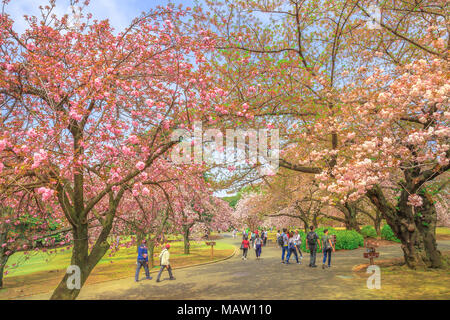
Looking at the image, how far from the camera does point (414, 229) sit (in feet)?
39.4

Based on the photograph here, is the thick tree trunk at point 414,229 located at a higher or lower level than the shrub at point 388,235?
higher

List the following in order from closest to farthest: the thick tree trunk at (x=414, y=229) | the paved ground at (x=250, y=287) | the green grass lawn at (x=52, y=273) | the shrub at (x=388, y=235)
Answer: the paved ground at (x=250, y=287) → the thick tree trunk at (x=414, y=229) → the green grass lawn at (x=52, y=273) → the shrub at (x=388, y=235)

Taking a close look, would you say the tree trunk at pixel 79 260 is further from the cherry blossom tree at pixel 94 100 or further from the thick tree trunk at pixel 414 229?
the thick tree trunk at pixel 414 229

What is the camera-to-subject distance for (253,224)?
2037 inches

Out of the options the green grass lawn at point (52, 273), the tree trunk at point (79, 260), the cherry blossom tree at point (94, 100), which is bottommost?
the green grass lawn at point (52, 273)

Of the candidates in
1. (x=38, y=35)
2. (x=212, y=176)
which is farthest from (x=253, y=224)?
(x=38, y=35)

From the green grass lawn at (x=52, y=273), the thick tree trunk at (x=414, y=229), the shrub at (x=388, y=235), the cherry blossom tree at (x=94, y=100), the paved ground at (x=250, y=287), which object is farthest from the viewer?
the shrub at (x=388, y=235)

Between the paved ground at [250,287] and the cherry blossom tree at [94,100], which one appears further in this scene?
the paved ground at [250,287]

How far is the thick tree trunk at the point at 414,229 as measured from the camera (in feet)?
39.0

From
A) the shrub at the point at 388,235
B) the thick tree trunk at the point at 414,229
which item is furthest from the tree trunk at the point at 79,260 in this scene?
the shrub at the point at 388,235

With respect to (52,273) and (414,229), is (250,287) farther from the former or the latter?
Answer: (52,273)

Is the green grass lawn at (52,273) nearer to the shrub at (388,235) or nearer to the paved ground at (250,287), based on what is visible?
the paved ground at (250,287)

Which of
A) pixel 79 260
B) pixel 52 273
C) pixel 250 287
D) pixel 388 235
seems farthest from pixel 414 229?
pixel 52 273

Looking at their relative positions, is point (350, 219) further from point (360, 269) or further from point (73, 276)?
point (73, 276)
